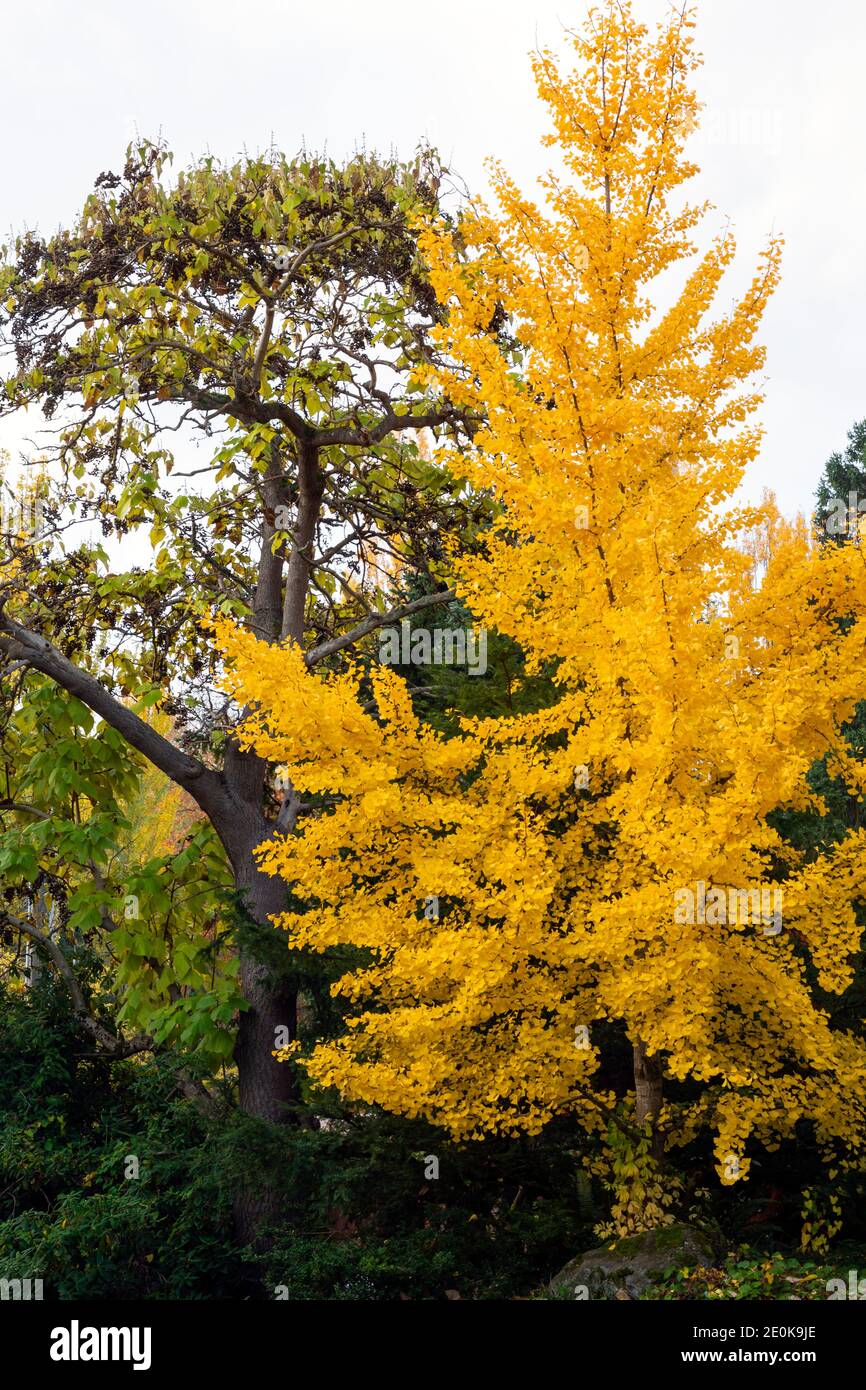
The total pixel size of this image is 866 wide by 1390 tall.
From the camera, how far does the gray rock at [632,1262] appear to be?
22.2 feet

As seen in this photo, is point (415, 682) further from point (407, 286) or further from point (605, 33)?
point (605, 33)

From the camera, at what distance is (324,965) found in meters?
9.23

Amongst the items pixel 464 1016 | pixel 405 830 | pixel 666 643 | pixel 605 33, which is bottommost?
Answer: pixel 464 1016

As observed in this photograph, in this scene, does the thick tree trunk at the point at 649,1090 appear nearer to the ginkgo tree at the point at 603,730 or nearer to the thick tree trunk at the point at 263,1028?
the ginkgo tree at the point at 603,730

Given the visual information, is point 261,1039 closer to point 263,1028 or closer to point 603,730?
point 263,1028

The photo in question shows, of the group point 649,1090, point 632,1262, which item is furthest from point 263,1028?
point 632,1262

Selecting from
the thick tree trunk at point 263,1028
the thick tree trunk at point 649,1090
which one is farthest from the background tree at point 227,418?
the thick tree trunk at point 649,1090

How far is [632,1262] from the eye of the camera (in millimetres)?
6914

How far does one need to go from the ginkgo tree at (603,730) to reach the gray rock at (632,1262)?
2.00 feet

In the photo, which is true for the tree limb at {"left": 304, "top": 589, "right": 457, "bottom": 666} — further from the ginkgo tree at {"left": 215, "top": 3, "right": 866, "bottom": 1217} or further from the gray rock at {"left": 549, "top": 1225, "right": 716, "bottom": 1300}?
the gray rock at {"left": 549, "top": 1225, "right": 716, "bottom": 1300}

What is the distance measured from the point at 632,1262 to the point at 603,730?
3.02 meters

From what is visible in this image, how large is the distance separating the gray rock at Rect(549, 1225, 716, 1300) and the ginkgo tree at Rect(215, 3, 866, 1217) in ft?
2.00

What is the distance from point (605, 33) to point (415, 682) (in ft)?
21.6
